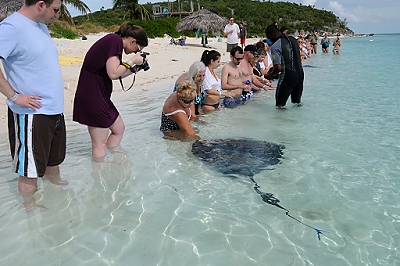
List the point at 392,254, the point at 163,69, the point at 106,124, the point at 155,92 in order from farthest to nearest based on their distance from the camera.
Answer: the point at 163,69 → the point at 155,92 → the point at 106,124 → the point at 392,254

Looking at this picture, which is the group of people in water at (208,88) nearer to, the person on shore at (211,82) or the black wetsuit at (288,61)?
the person on shore at (211,82)

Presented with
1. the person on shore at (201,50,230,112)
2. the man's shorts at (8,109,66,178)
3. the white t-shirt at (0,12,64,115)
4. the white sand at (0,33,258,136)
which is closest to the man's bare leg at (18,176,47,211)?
the man's shorts at (8,109,66,178)

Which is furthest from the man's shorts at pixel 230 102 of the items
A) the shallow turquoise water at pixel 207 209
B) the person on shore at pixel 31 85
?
the person on shore at pixel 31 85

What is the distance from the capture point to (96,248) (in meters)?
2.40

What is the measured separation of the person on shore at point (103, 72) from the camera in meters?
A: 3.34

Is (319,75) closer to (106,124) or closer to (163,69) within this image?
(163,69)

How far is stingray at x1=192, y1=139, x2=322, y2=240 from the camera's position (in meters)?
3.69

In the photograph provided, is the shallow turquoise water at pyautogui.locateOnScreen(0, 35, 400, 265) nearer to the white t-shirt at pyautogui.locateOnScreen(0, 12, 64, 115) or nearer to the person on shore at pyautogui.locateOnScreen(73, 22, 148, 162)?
the person on shore at pyautogui.locateOnScreen(73, 22, 148, 162)

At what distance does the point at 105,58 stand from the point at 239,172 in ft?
5.95

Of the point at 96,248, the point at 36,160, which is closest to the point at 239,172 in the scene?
the point at 96,248

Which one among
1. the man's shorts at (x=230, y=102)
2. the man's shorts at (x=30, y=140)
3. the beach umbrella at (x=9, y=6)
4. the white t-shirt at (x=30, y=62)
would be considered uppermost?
the beach umbrella at (x=9, y=6)

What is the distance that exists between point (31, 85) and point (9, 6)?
50.0 ft

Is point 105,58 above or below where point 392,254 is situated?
above

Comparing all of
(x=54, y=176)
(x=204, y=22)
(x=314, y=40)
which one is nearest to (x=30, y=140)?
(x=54, y=176)
